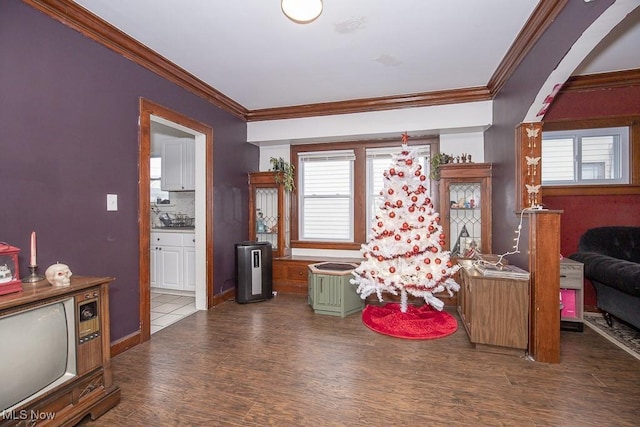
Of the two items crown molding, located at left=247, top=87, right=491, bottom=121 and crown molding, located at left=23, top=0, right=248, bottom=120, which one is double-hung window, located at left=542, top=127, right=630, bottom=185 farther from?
crown molding, located at left=23, top=0, right=248, bottom=120

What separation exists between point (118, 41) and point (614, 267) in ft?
15.6

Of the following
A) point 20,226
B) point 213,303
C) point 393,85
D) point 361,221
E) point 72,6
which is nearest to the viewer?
point 20,226

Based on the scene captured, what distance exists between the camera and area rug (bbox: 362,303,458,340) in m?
3.02

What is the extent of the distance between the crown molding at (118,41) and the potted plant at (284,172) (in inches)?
50.7

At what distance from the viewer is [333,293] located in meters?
3.62

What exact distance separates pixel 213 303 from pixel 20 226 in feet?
7.54

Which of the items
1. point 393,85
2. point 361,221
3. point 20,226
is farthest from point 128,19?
point 361,221

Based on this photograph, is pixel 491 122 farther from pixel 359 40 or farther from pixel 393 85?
pixel 359 40

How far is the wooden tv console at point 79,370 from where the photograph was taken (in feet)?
4.97

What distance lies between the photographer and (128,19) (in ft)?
7.85

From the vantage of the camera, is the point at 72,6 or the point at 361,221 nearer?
the point at 72,6

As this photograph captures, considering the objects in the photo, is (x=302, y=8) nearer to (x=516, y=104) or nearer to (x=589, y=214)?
(x=516, y=104)

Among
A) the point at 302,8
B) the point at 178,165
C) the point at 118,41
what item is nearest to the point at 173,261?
the point at 178,165

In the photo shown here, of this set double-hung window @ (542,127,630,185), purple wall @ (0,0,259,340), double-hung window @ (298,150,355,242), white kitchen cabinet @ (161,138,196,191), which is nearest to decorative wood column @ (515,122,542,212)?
double-hung window @ (542,127,630,185)
